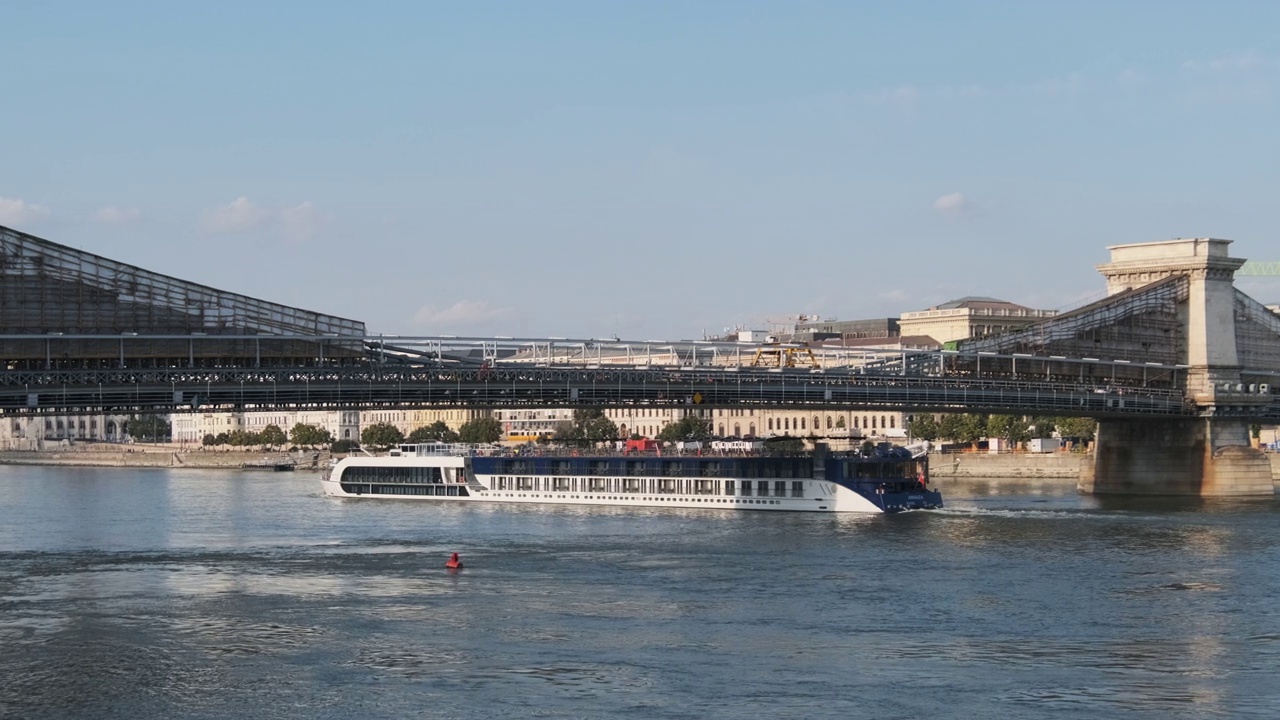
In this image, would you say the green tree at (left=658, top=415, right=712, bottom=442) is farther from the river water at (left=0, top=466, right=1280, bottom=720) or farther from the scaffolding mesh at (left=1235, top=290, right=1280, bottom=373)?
the river water at (left=0, top=466, right=1280, bottom=720)

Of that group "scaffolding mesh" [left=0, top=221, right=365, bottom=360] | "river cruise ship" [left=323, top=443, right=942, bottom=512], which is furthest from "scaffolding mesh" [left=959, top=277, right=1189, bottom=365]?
"scaffolding mesh" [left=0, top=221, right=365, bottom=360]

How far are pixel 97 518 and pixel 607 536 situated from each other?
33.0 metres

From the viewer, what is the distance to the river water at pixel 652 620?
38062 mm

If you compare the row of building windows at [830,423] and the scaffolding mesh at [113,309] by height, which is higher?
the scaffolding mesh at [113,309]

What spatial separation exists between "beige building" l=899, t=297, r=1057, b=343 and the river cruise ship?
3647 inches

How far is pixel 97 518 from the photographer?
307 feet

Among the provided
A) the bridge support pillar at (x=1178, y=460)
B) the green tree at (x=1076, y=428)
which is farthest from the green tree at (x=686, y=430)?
the bridge support pillar at (x=1178, y=460)

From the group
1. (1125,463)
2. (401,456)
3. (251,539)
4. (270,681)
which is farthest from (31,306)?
(1125,463)

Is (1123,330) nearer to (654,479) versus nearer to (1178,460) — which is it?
(1178,460)

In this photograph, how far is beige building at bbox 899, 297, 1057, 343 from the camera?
188m

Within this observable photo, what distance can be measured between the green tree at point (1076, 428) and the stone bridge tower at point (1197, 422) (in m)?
38.5

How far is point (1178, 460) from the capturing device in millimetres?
105438

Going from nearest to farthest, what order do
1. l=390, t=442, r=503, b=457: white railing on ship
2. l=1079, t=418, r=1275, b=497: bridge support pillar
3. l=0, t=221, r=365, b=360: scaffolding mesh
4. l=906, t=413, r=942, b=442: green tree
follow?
l=0, t=221, r=365, b=360: scaffolding mesh < l=390, t=442, r=503, b=457: white railing on ship < l=1079, t=418, r=1275, b=497: bridge support pillar < l=906, t=413, r=942, b=442: green tree

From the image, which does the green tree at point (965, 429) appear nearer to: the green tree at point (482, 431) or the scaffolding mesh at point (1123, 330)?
the green tree at point (482, 431)
